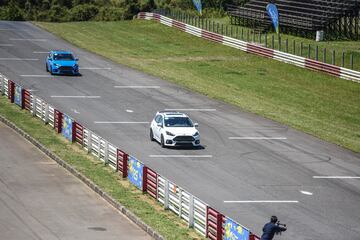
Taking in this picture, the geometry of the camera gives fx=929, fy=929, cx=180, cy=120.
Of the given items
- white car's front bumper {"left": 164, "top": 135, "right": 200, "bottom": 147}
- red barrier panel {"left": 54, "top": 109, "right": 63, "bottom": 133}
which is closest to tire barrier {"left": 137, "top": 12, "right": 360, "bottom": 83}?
white car's front bumper {"left": 164, "top": 135, "right": 200, "bottom": 147}

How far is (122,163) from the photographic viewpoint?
38.2 meters

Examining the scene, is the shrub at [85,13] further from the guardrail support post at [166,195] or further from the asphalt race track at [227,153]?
the guardrail support post at [166,195]

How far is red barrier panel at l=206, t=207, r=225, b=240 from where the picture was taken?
92.2 feet

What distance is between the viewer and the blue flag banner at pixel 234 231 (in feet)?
85.7

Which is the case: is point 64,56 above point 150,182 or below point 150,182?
above

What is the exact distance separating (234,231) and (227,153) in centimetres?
1703

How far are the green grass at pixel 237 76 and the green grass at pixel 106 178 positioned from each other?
1386 centimetres

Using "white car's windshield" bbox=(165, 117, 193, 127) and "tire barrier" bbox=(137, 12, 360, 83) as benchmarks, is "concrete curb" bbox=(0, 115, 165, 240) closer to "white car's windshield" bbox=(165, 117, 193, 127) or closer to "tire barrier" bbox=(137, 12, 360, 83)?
"white car's windshield" bbox=(165, 117, 193, 127)

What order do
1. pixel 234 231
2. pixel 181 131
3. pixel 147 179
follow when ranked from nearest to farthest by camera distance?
pixel 234 231, pixel 147 179, pixel 181 131

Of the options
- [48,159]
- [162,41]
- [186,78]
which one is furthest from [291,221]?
[162,41]

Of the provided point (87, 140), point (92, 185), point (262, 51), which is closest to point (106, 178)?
point (92, 185)

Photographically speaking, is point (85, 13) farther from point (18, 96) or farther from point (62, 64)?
point (18, 96)

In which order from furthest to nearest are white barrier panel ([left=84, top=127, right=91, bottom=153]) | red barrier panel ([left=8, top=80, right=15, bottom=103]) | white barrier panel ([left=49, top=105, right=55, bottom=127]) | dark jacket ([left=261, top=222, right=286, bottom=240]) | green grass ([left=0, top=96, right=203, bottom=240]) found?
red barrier panel ([left=8, top=80, right=15, bottom=103]) < white barrier panel ([left=49, top=105, right=55, bottom=127]) < white barrier panel ([left=84, top=127, right=91, bottom=153]) < green grass ([left=0, top=96, right=203, bottom=240]) < dark jacket ([left=261, top=222, right=286, bottom=240])

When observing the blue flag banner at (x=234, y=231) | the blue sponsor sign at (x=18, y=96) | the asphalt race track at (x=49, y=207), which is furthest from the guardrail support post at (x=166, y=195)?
the blue sponsor sign at (x=18, y=96)
